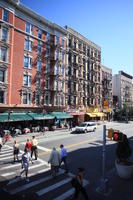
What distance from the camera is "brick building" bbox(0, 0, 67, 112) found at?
3014 cm

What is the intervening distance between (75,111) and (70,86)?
6390 millimetres

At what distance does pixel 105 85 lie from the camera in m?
63.8

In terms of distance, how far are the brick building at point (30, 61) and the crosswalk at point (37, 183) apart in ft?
58.7

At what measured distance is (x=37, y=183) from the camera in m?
10.6

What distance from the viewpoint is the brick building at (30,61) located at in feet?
98.9

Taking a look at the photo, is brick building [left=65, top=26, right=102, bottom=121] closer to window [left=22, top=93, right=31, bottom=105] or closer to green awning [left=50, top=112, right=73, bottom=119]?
green awning [left=50, top=112, right=73, bottom=119]

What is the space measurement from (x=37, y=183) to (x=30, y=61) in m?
27.8

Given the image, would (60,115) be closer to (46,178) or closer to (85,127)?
(85,127)

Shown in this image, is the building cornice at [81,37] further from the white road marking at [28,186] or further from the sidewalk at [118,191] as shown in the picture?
the sidewalk at [118,191]

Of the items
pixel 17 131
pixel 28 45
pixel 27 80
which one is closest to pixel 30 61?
pixel 28 45

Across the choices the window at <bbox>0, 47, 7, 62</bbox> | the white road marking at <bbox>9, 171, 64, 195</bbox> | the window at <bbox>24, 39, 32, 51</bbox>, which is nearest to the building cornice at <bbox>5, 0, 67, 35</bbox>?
the window at <bbox>24, 39, 32, 51</bbox>

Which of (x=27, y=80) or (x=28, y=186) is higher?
(x=27, y=80)

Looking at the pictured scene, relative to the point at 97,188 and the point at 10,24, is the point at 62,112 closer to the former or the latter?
the point at 10,24

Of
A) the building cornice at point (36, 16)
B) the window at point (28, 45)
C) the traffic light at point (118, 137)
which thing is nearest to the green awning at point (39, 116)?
the window at point (28, 45)
